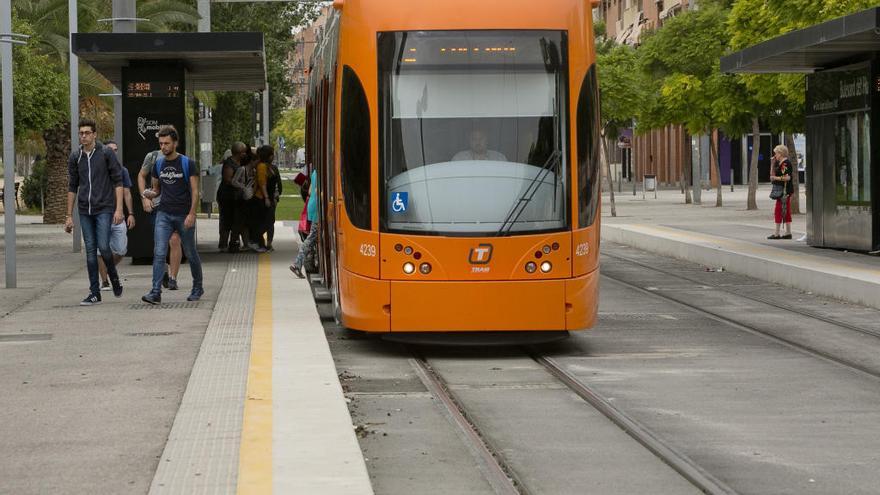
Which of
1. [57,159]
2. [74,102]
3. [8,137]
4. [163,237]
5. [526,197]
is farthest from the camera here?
[57,159]

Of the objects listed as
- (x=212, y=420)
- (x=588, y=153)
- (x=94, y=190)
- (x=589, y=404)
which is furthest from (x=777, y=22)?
(x=212, y=420)

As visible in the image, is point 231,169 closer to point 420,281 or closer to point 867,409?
point 420,281

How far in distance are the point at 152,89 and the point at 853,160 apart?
983 cm

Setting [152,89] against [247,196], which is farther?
[247,196]

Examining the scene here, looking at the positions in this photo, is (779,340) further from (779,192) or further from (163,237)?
(779,192)

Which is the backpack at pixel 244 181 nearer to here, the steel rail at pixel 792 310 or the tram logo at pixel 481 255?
the steel rail at pixel 792 310

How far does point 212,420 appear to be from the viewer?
27.4 ft

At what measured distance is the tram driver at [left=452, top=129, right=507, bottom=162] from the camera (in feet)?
40.0

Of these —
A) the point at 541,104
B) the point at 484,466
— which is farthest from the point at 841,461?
the point at 541,104

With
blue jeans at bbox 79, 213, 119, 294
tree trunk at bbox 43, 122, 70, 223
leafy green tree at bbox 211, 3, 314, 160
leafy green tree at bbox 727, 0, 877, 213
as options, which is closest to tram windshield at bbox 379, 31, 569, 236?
blue jeans at bbox 79, 213, 119, 294

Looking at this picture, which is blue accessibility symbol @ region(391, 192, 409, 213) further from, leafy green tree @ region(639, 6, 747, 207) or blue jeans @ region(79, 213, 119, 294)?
leafy green tree @ region(639, 6, 747, 207)

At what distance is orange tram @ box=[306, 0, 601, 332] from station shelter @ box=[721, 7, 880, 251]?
8679 mm

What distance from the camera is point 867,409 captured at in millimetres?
9562

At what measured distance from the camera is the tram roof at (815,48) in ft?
62.3
